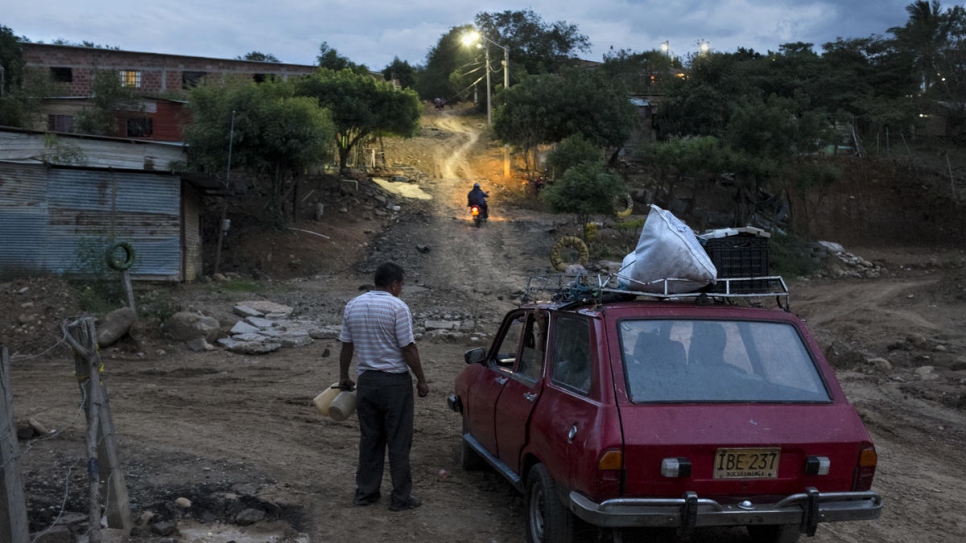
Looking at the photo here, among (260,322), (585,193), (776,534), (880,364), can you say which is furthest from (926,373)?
(585,193)

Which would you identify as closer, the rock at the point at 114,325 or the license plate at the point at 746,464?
the license plate at the point at 746,464

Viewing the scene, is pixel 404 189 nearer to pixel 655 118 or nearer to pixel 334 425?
pixel 655 118

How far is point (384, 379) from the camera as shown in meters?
5.69

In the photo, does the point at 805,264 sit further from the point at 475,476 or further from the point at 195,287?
the point at 475,476

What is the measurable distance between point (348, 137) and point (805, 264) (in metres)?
17.6

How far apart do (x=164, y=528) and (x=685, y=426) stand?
317 centimetres

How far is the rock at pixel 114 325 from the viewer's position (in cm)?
1231

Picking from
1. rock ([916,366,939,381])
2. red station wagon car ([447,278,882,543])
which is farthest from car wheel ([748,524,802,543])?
rock ([916,366,939,381])

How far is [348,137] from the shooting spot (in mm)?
32906

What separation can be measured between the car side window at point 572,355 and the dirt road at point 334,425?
123 cm

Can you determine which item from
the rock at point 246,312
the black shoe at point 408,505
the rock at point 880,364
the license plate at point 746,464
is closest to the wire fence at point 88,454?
the black shoe at point 408,505

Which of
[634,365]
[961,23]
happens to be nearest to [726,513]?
[634,365]

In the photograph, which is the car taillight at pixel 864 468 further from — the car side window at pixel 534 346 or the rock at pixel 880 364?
the rock at pixel 880 364

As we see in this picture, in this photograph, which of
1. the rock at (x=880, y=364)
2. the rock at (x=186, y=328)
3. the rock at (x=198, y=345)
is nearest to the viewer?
the rock at (x=880, y=364)
